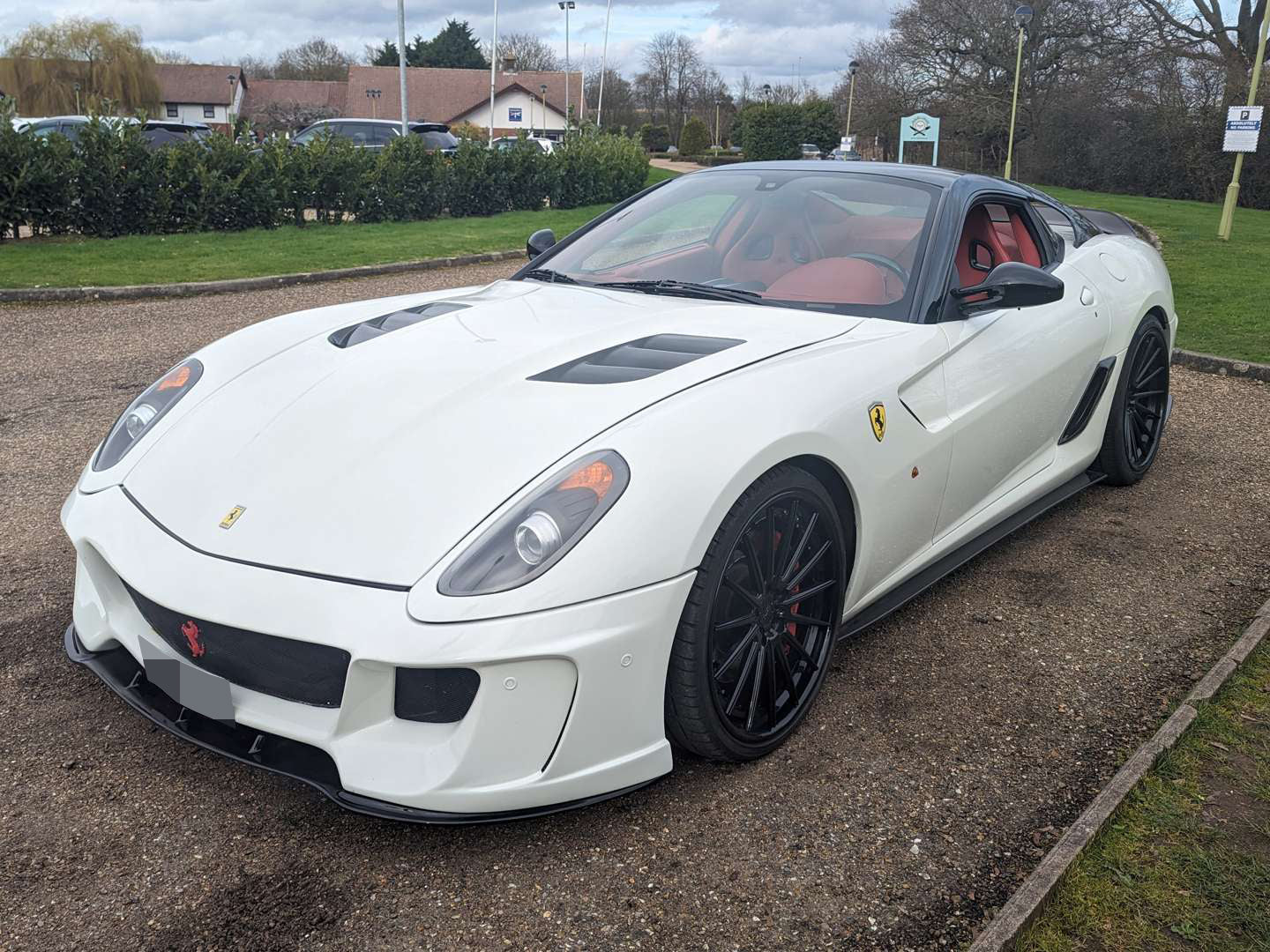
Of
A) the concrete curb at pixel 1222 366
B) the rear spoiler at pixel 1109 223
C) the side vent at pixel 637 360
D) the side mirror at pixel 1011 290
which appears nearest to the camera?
the side vent at pixel 637 360

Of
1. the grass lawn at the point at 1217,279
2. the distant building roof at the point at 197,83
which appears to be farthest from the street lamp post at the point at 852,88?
the distant building roof at the point at 197,83

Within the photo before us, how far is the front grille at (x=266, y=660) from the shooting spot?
216 cm

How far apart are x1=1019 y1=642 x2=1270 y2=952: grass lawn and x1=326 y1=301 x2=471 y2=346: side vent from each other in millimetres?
2304

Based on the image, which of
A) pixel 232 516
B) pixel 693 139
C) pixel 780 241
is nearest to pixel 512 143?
pixel 780 241

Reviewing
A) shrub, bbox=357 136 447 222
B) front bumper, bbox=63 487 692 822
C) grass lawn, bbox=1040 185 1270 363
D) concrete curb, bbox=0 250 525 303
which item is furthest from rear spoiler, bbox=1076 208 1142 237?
shrub, bbox=357 136 447 222

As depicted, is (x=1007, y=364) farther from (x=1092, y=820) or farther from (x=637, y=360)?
(x=1092, y=820)

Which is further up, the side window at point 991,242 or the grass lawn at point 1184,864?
the side window at point 991,242

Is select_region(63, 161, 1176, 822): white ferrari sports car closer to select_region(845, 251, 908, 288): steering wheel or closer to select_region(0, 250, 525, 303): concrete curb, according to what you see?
select_region(845, 251, 908, 288): steering wheel

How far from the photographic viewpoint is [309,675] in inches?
86.0

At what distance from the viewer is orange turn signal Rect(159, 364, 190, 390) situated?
3.16 m

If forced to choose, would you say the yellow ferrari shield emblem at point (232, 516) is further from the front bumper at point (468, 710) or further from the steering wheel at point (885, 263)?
the steering wheel at point (885, 263)

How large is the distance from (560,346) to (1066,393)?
2.05m

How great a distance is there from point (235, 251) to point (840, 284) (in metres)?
9.97

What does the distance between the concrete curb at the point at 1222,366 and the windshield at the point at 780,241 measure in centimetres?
471
